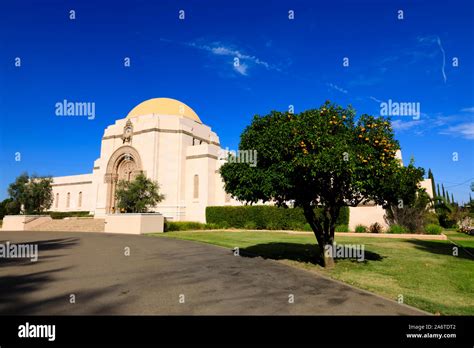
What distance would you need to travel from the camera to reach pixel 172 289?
7840 mm

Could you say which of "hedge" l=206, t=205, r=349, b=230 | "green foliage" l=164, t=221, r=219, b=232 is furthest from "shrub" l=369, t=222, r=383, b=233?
"green foliage" l=164, t=221, r=219, b=232

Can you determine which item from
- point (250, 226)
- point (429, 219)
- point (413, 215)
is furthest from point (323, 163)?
point (250, 226)

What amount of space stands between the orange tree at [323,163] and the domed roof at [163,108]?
3462 centimetres

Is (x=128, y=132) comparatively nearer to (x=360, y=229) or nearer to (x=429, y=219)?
(x=360, y=229)

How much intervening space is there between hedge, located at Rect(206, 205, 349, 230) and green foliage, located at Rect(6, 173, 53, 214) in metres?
24.1

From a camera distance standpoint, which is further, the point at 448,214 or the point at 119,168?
the point at 119,168

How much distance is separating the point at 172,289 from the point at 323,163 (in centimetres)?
569

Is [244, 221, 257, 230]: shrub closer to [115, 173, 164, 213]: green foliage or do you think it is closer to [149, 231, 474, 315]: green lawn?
[115, 173, 164, 213]: green foliage

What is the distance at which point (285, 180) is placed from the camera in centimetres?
1028

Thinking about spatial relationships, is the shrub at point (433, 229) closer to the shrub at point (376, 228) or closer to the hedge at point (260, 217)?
the shrub at point (376, 228)

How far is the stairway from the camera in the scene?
1300 inches
